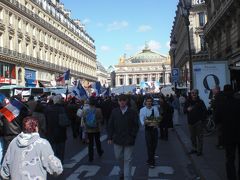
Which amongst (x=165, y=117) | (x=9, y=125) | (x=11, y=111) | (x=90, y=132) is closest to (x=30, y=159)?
(x=11, y=111)

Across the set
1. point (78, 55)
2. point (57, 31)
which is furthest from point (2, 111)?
point (78, 55)

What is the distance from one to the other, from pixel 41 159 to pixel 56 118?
4433 millimetres

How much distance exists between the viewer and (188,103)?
11.4m

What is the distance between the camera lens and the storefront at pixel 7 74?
47.6 meters

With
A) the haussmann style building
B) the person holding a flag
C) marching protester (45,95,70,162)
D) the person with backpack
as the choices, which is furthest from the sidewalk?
the haussmann style building

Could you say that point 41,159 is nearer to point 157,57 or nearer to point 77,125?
point 77,125

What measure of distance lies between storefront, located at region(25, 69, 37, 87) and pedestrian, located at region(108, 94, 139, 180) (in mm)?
47812

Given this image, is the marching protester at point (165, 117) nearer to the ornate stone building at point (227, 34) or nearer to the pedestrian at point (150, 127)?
the ornate stone building at point (227, 34)

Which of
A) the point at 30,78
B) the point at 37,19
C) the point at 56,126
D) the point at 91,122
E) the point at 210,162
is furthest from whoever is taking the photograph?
the point at 37,19

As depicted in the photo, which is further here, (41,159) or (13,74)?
(13,74)

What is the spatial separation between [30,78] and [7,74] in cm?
740

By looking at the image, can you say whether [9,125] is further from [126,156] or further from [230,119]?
[230,119]

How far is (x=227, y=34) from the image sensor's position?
96.1 feet

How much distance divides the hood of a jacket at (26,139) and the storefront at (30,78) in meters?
51.0
